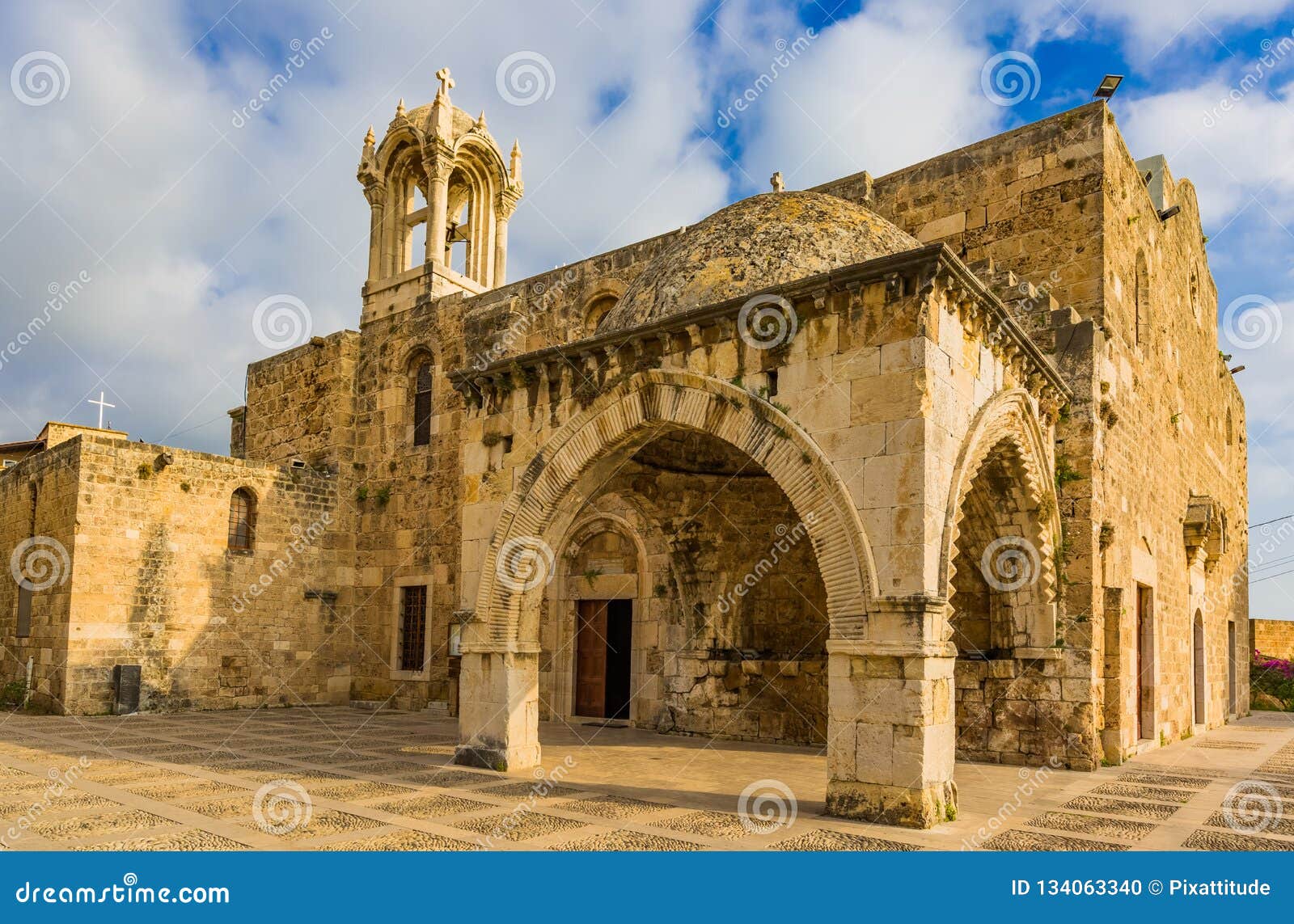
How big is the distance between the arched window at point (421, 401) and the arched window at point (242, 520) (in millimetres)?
3009

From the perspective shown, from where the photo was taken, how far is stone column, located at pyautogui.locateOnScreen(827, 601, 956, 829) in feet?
22.7

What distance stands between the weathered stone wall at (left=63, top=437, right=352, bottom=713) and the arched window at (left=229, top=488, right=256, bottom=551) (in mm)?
137

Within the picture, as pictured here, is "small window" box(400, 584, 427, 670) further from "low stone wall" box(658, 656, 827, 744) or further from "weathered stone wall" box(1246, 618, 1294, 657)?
"weathered stone wall" box(1246, 618, 1294, 657)

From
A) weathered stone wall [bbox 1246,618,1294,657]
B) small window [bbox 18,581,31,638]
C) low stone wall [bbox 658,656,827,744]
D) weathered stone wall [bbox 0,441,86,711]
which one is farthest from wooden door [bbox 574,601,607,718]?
weathered stone wall [bbox 1246,618,1294,657]

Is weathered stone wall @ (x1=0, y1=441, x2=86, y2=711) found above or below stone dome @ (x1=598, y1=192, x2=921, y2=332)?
below

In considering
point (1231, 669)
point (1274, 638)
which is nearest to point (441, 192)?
point (1231, 669)

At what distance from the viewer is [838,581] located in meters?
7.55

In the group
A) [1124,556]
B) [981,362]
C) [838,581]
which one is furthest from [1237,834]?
[1124,556]

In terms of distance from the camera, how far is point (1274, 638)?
24.0m

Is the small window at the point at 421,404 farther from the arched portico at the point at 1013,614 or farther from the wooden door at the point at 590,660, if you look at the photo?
the arched portico at the point at 1013,614

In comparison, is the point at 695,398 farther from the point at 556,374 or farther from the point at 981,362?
the point at 981,362

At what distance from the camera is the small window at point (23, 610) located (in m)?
15.7

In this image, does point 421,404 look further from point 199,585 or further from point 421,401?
point 199,585

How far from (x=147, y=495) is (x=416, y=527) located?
A: 168 inches
